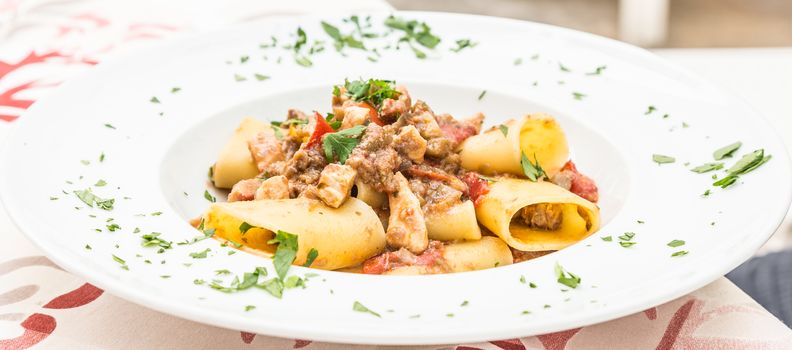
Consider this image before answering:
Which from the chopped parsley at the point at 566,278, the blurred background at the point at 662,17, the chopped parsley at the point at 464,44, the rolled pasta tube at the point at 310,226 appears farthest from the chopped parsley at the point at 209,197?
the blurred background at the point at 662,17

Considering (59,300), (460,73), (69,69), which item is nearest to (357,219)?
(59,300)

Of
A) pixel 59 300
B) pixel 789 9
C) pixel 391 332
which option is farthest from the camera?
pixel 789 9

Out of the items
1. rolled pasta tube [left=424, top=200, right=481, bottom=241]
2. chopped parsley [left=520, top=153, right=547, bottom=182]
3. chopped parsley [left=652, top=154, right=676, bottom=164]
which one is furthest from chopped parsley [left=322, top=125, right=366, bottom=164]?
chopped parsley [left=652, top=154, right=676, bottom=164]

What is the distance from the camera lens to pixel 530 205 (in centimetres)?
295

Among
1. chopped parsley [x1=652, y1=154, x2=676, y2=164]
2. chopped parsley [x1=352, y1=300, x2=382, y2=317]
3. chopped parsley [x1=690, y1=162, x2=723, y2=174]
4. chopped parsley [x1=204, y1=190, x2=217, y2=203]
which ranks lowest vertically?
chopped parsley [x1=204, y1=190, x2=217, y2=203]

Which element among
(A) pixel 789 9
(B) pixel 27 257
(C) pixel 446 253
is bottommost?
(A) pixel 789 9

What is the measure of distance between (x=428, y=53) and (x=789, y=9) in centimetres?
783

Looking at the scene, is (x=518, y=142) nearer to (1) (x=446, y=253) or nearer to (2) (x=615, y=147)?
(2) (x=615, y=147)

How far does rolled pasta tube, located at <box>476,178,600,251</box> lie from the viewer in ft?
9.11

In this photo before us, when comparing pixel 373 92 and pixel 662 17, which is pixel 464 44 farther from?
pixel 662 17

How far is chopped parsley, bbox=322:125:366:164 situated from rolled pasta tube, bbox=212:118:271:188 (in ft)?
1.41

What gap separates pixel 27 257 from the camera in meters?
2.58

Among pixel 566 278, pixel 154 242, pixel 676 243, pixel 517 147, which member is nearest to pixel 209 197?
pixel 154 242

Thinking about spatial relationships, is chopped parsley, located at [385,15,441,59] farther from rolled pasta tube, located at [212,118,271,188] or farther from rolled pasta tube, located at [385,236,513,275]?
rolled pasta tube, located at [385,236,513,275]
